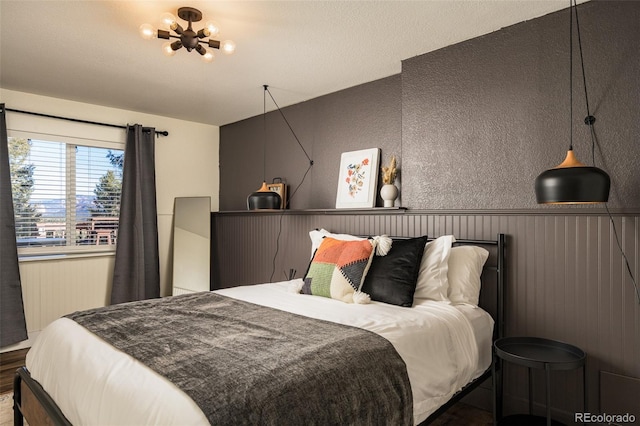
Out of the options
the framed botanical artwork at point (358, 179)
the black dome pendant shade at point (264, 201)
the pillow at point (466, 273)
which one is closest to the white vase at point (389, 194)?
the framed botanical artwork at point (358, 179)

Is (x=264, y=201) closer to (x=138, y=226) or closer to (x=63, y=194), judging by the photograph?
(x=138, y=226)

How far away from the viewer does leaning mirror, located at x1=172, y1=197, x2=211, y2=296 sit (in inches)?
185

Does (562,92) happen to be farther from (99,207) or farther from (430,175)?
(99,207)

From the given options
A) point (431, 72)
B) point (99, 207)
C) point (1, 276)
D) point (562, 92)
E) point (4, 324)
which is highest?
point (431, 72)

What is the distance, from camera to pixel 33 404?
183 cm

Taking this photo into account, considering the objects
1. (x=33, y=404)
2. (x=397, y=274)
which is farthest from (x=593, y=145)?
(x=33, y=404)

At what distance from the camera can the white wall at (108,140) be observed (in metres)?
3.75

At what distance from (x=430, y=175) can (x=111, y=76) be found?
276 centimetres

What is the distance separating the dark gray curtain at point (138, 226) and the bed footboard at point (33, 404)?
2.20 m

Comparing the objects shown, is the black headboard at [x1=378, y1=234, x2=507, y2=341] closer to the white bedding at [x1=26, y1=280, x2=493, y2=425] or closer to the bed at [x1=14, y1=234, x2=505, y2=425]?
the bed at [x1=14, y1=234, x2=505, y2=425]

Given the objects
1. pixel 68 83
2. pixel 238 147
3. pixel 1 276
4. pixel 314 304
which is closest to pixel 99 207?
pixel 1 276

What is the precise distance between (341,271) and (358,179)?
3.96 ft

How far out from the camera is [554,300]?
7.43ft

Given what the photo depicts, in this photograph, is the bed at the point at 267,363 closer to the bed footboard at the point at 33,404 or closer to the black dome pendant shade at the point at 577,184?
the bed footboard at the point at 33,404
